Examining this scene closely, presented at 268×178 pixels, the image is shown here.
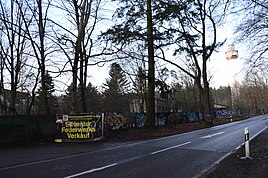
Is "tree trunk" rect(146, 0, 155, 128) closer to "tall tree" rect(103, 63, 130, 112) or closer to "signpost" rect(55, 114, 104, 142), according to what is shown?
"signpost" rect(55, 114, 104, 142)

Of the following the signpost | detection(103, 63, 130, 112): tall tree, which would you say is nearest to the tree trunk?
the signpost

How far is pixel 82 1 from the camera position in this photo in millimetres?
23203

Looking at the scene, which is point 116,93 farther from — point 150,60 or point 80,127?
point 80,127

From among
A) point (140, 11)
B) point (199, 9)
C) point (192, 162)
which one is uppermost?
point (199, 9)

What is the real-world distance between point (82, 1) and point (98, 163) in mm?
17467

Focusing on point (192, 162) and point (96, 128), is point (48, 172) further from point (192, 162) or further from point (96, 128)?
point (96, 128)

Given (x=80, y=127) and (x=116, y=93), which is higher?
(x=116, y=93)

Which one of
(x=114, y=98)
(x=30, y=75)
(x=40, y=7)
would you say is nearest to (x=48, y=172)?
(x=40, y=7)

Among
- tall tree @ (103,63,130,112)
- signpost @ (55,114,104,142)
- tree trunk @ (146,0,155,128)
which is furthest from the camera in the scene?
tall tree @ (103,63,130,112)

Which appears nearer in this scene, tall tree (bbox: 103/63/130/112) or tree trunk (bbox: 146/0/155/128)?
tree trunk (bbox: 146/0/155/128)

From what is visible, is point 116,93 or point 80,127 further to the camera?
point 116,93

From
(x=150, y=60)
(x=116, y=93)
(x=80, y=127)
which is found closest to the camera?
(x=80, y=127)

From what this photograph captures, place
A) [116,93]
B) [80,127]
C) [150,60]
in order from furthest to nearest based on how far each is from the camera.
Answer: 1. [116,93]
2. [150,60]
3. [80,127]

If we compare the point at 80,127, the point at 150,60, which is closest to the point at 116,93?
the point at 150,60
